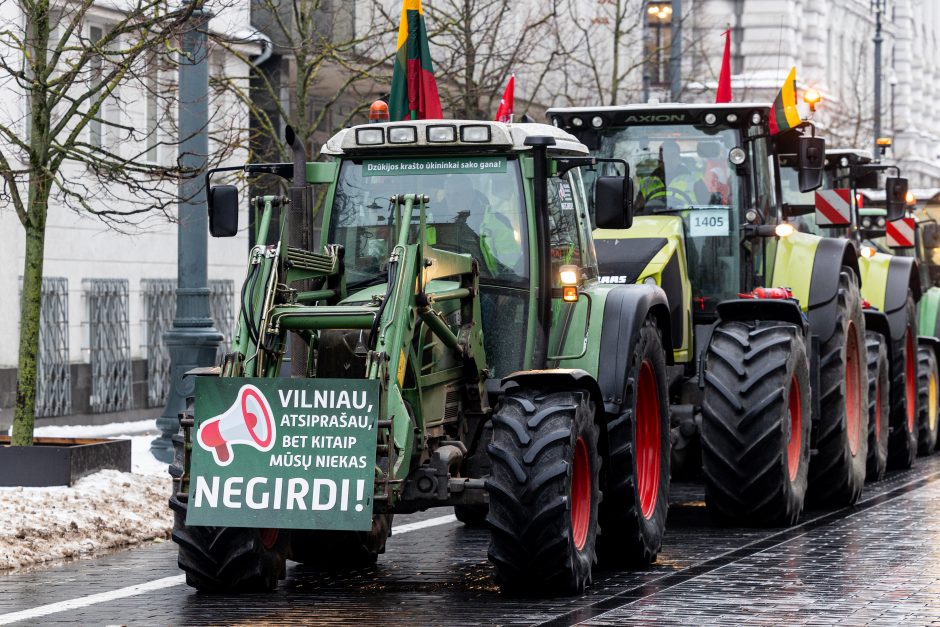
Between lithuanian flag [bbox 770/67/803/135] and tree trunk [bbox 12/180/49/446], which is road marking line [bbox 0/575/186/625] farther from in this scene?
lithuanian flag [bbox 770/67/803/135]

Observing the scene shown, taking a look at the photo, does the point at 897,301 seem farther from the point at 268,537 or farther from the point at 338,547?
the point at 268,537

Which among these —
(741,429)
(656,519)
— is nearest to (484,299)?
(656,519)

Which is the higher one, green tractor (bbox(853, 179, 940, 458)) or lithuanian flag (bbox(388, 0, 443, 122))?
lithuanian flag (bbox(388, 0, 443, 122))

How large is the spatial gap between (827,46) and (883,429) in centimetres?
4843

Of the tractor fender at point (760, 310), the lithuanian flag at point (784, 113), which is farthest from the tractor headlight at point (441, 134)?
the lithuanian flag at point (784, 113)

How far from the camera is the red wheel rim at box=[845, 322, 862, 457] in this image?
1598 cm

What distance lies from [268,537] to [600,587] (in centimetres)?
182

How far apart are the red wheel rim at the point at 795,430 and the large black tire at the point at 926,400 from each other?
18.8 feet

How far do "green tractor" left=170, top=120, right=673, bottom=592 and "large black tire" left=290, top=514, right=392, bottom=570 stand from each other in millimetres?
15

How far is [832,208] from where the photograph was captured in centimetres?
1639

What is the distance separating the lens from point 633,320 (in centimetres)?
1142

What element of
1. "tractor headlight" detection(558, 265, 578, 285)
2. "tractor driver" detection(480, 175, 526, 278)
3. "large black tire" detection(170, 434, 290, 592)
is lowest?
"large black tire" detection(170, 434, 290, 592)

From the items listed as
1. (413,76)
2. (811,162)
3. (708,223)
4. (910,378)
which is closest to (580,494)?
(413,76)

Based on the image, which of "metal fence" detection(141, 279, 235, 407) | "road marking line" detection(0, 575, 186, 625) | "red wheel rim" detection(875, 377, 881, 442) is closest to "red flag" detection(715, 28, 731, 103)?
"red wheel rim" detection(875, 377, 881, 442)
